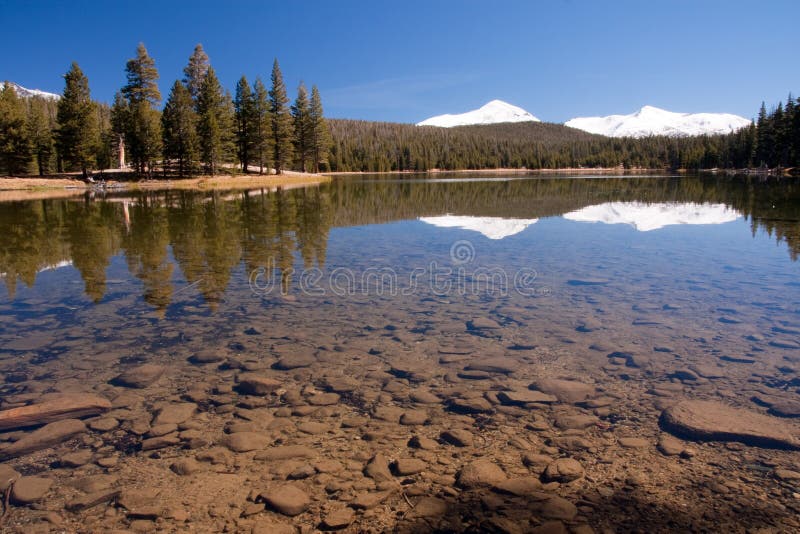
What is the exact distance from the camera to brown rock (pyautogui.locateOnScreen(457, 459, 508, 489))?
391 centimetres

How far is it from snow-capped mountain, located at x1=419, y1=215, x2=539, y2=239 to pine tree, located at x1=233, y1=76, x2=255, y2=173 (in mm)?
48069

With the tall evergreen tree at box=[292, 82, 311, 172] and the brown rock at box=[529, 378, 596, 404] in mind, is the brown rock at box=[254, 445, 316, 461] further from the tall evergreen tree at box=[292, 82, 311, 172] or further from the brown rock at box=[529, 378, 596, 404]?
the tall evergreen tree at box=[292, 82, 311, 172]

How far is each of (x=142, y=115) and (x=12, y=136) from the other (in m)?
18.9

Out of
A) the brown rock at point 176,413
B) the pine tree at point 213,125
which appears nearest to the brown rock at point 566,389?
the brown rock at point 176,413

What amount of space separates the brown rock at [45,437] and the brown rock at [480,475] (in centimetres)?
377

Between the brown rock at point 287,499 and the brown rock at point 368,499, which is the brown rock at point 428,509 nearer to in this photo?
the brown rock at point 368,499

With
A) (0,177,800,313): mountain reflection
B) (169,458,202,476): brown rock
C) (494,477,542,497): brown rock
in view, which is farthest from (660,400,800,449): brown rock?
(0,177,800,313): mountain reflection

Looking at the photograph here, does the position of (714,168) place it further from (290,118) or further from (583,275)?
(583,275)

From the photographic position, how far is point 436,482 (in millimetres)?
3953

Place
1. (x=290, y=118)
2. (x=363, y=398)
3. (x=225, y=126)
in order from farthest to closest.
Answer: (x=290, y=118), (x=225, y=126), (x=363, y=398)

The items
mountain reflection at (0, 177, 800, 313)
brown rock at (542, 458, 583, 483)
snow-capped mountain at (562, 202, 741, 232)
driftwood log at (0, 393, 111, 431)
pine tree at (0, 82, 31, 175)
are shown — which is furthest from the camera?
pine tree at (0, 82, 31, 175)

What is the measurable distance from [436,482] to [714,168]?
16678cm

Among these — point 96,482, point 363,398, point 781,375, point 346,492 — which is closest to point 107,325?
point 96,482

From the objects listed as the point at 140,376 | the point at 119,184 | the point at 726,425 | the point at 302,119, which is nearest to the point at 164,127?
the point at 119,184
